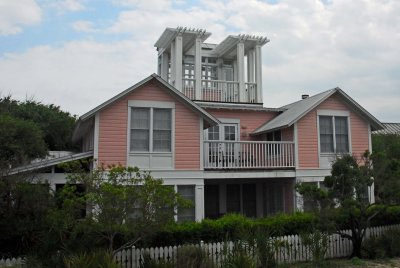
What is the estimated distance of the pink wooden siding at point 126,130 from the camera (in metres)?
15.7

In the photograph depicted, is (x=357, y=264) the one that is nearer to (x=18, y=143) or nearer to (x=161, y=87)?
(x=161, y=87)

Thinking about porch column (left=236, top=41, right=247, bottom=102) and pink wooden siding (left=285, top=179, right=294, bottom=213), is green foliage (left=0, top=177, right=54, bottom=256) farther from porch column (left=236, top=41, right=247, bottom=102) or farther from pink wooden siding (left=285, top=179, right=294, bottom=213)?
porch column (left=236, top=41, right=247, bottom=102)

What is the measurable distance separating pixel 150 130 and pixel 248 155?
5.06 meters

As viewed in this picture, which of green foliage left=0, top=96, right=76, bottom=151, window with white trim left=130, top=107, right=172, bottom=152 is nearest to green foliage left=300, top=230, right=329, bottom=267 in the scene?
window with white trim left=130, top=107, right=172, bottom=152

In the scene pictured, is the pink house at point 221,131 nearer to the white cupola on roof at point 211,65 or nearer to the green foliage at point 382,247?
the white cupola on roof at point 211,65

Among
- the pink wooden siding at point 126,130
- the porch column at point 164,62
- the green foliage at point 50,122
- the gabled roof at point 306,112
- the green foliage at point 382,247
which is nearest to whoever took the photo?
the green foliage at point 382,247

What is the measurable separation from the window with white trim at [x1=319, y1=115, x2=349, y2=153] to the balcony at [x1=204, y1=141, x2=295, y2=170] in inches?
76.2

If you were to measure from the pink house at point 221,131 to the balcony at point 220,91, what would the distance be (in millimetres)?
59

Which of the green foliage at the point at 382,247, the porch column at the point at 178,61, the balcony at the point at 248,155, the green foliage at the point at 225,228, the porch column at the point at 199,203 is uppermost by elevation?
the porch column at the point at 178,61

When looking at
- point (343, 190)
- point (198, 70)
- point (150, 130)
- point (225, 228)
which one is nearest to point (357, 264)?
point (343, 190)

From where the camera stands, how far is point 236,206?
71.3ft

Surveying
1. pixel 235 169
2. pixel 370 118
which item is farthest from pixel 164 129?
pixel 370 118

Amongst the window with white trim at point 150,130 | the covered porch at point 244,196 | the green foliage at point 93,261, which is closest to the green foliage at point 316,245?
the green foliage at point 93,261

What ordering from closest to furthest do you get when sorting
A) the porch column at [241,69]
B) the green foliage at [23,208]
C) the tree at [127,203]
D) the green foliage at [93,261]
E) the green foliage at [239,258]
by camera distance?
1. the green foliage at [93,261]
2. the green foliage at [239,258]
3. the tree at [127,203]
4. the green foliage at [23,208]
5. the porch column at [241,69]
